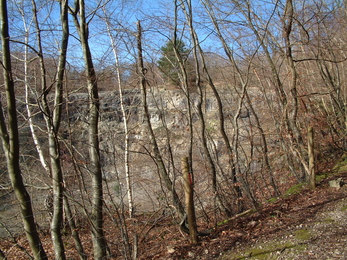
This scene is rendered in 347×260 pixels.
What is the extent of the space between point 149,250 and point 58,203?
170 cm

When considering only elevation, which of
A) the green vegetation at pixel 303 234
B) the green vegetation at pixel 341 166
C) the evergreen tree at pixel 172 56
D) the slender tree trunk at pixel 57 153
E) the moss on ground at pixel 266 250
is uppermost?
the evergreen tree at pixel 172 56

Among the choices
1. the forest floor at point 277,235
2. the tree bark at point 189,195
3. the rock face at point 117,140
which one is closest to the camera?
the forest floor at point 277,235

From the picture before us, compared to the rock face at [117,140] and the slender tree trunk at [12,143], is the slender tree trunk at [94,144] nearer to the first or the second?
the rock face at [117,140]

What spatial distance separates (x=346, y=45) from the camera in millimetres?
10188

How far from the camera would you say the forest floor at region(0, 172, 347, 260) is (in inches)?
146

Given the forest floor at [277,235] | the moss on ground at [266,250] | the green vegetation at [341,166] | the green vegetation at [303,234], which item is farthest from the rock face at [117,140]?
the green vegetation at [341,166]

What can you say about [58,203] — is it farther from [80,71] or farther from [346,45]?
[346,45]

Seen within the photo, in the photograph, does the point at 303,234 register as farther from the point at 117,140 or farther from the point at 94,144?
the point at 117,140

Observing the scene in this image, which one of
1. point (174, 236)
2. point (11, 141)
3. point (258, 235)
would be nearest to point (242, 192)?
point (174, 236)

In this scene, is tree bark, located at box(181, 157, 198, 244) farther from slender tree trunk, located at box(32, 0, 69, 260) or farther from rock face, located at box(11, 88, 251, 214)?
slender tree trunk, located at box(32, 0, 69, 260)

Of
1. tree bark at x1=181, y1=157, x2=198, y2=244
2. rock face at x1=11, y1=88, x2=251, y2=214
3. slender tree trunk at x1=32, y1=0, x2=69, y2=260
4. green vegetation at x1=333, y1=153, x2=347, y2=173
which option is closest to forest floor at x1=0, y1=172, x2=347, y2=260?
tree bark at x1=181, y1=157, x2=198, y2=244

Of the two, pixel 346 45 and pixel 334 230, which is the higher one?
pixel 346 45

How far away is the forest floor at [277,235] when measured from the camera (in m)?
3.72

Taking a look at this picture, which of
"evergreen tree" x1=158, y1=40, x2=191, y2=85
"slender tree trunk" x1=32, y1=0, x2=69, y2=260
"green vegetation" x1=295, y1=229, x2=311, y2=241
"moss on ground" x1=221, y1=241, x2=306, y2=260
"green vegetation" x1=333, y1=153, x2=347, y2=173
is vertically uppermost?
"evergreen tree" x1=158, y1=40, x2=191, y2=85
